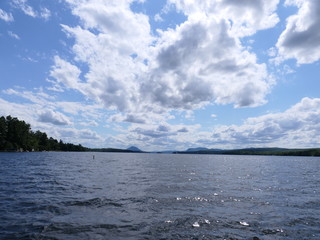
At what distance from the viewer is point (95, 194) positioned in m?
27.8

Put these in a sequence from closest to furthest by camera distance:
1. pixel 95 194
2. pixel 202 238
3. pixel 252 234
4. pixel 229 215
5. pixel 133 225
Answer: pixel 202 238 < pixel 252 234 < pixel 133 225 < pixel 229 215 < pixel 95 194

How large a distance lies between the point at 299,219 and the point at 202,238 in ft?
33.9

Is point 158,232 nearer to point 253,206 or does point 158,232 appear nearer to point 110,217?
point 110,217

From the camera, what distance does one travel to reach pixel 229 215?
20.6 m

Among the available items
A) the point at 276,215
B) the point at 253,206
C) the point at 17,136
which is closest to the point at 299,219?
the point at 276,215

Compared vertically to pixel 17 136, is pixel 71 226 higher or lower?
lower

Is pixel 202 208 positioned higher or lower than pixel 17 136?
lower

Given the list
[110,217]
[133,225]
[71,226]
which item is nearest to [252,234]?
[133,225]

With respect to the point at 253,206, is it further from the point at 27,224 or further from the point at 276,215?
the point at 27,224

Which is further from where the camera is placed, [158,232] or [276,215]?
[276,215]

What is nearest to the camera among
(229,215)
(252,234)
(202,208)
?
(252,234)

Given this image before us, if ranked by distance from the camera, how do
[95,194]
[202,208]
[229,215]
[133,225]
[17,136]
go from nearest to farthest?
[133,225]
[229,215]
[202,208]
[95,194]
[17,136]

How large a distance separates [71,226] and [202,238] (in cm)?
889

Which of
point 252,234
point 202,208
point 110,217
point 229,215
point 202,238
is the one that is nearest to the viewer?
point 202,238
